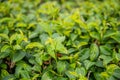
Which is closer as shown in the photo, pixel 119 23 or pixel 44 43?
pixel 44 43

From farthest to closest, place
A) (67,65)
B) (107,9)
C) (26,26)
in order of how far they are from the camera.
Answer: (107,9) → (26,26) → (67,65)

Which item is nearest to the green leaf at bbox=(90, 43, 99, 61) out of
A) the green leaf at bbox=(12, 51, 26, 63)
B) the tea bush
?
the tea bush

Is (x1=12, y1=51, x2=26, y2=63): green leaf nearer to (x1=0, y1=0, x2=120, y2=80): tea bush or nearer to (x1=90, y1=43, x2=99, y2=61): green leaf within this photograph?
(x1=0, y1=0, x2=120, y2=80): tea bush

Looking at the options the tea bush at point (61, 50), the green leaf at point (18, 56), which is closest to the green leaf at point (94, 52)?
the tea bush at point (61, 50)

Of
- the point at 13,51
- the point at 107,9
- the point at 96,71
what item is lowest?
the point at 96,71

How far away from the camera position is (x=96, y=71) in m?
2.03

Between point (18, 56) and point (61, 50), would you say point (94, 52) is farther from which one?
point (18, 56)

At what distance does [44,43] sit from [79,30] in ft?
1.51

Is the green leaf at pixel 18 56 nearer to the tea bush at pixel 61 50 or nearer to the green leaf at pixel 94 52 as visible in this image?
the tea bush at pixel 61 50

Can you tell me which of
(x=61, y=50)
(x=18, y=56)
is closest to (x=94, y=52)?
(x=61, y=50)

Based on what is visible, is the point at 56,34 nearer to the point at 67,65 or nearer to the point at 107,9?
the point at 67,65

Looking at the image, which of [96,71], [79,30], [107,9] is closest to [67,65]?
[96,71]

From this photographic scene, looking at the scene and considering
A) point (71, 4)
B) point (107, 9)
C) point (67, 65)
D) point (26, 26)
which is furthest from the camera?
point (71, 4)

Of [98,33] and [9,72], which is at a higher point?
[98,33]
